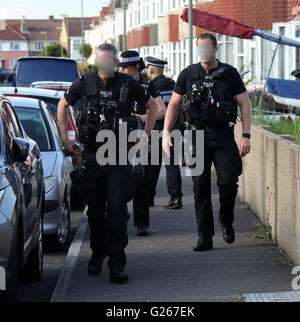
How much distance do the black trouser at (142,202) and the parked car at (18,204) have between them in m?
1.94

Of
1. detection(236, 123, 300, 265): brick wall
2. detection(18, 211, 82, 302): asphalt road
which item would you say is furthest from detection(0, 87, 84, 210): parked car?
detection(18, 211, 82, 302): asphalt road

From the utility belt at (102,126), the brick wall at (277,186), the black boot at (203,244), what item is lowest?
the black boot at (203,244)

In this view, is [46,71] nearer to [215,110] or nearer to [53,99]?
[53,99]

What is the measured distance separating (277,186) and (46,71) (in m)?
17.4

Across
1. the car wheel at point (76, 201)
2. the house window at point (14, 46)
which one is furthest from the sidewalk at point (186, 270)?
the house window at point (14, 46)

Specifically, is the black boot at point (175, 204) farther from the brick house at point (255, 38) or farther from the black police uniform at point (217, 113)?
the brick house at point (255, 38)

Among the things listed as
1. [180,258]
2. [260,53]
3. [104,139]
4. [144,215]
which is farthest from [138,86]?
[260,53]

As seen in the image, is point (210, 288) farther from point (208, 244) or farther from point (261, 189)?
point (261, 189)

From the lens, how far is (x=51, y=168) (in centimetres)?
969

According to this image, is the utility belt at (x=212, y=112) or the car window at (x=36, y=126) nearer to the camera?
the utility belt at (x=212, y=112)

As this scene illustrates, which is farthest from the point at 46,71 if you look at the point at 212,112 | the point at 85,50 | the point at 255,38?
the point at 85,50

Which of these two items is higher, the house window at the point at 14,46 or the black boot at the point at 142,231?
the black boot at the point at 142,231

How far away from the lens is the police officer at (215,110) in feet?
28.6

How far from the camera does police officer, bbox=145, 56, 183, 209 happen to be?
11898 mm
